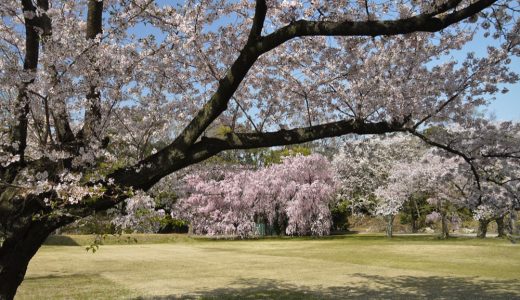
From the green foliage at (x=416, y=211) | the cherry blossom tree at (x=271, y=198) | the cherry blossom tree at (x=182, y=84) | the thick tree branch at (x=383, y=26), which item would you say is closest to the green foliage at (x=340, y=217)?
the cherry blossom tree at (x=271, y=198)

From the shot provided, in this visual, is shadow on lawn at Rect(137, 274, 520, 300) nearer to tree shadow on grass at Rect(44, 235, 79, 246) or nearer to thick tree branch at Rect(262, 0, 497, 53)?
thick tree branch at Rect(262, 0, 497, 53)

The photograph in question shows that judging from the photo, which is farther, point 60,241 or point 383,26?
point 60,241

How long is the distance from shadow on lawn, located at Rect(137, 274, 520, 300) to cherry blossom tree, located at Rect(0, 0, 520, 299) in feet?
12.6

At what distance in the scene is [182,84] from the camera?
909 cm

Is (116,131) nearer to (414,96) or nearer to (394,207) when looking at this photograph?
(414,96)

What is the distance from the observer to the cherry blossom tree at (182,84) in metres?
5.71

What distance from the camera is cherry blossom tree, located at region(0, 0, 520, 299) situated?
571cm

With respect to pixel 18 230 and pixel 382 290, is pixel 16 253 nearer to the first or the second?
pixel 18 230

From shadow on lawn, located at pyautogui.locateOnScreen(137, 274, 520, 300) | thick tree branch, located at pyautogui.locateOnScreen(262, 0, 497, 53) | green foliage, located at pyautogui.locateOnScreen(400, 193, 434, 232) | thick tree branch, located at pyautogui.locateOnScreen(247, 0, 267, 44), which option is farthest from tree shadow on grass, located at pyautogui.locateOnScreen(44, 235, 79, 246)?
thick tree branch, located at pyautogui.locateOnScreen(262, 0, 497, 53)

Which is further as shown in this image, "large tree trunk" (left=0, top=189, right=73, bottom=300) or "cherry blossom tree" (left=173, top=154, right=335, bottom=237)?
"cherry blossom tree" (left=173, top=154, right=335, bottom=237)

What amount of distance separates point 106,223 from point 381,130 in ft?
13.2

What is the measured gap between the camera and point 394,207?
34062 millimetres

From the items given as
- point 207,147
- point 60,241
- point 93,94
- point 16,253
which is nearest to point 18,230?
point 16,253

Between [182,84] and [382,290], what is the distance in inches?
268
